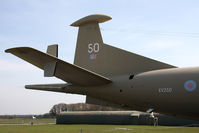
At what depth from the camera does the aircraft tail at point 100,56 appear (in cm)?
1133

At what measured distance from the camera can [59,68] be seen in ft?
33.3

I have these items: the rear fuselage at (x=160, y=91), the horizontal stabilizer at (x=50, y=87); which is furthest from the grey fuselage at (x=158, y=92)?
the horizontal stabilizer at (x=50, y=87)

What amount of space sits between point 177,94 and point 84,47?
19.4ft

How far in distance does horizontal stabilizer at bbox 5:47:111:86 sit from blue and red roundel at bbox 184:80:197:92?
3151 millimetres

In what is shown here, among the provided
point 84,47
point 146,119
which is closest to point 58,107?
point 146,119

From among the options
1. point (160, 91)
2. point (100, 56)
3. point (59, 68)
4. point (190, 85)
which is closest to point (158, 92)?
point (160, 91)

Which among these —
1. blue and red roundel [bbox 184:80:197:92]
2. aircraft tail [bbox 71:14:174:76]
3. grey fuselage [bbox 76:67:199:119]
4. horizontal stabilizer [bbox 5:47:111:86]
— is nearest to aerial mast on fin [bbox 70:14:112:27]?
aircraft tail [bbox 71:14:174:76]

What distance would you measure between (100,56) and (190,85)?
4.91 meters

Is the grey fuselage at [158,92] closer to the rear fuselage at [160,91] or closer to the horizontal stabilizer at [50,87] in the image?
the rear fuselage at [160,91]

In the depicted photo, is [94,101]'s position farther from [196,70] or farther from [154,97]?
[196,70]

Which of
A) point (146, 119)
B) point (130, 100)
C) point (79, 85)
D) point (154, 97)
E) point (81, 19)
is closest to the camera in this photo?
point (154, 97)

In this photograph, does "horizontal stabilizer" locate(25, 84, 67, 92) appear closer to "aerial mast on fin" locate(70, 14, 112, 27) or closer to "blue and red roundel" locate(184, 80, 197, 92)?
"aerial mast on fin" locate(70, 14, 112, 27)

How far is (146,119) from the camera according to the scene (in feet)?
142

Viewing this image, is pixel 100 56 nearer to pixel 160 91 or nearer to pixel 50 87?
pixel 50 87
